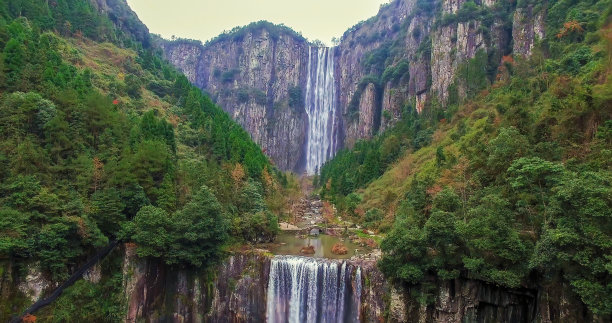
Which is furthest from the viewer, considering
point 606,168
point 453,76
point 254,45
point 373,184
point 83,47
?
point 254,45

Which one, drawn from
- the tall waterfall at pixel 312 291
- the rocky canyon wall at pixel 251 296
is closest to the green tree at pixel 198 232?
the rocky canyon wall at pixel 251 296

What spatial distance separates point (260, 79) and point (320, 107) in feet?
76.4

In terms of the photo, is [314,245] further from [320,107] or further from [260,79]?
[260,79]

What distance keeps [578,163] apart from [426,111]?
1761 inches

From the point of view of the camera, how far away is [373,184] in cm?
5009

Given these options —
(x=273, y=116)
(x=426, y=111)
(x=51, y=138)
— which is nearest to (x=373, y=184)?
(x=426, y=111)

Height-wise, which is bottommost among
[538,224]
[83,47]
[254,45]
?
[538,224]

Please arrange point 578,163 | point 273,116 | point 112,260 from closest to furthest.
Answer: point 578,163
point 112,260
point 273,116

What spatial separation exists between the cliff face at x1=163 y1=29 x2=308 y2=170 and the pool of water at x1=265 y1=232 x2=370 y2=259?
60.3 m

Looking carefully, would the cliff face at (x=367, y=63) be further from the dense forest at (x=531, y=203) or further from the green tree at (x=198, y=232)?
the green tree at (x=198, y=232)

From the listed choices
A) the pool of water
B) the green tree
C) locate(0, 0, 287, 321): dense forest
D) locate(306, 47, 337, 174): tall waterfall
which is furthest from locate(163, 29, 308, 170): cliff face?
the green tree

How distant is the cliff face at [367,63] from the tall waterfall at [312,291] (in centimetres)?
4062

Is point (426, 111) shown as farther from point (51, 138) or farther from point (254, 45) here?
point (254, 45)

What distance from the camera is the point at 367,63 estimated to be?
99.2 m
